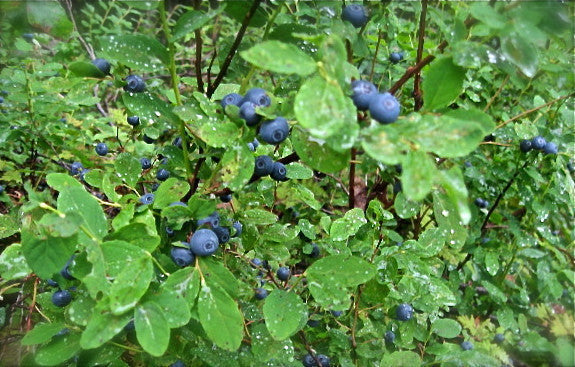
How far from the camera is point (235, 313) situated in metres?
0.88

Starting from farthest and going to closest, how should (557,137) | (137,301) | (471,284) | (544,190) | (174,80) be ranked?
(471,284)
(544,190)
(557,137)
(174,80)
(137,301)

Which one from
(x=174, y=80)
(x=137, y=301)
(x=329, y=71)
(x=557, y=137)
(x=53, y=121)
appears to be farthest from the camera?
(x=53, y=121)

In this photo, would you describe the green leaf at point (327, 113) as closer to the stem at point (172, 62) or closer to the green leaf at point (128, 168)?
the stem at point (172, 62)

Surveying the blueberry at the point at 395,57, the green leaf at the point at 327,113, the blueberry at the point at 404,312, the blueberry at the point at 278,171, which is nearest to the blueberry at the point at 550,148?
the blueberry at the point at 395,57

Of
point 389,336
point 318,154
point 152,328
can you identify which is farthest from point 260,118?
point 389,336

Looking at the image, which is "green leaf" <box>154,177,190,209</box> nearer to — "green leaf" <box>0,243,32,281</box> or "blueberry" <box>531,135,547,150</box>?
"green leaf" <box>0,243,32,281</box>

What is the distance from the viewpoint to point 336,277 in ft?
3.25

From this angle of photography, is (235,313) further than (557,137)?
No

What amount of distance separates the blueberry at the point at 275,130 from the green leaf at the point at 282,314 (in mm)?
421

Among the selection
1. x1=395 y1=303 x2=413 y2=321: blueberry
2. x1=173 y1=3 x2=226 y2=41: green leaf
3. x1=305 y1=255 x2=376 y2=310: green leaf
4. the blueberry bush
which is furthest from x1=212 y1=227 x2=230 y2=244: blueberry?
x1=395 y1=303 x2=413 y2=321: blueberry

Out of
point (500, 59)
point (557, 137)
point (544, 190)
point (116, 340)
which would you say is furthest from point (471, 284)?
point (116, 340)

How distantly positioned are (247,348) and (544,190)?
1.62 m

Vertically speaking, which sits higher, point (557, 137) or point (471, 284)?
point (557, 137)

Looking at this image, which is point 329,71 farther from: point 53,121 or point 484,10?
point 53,121
